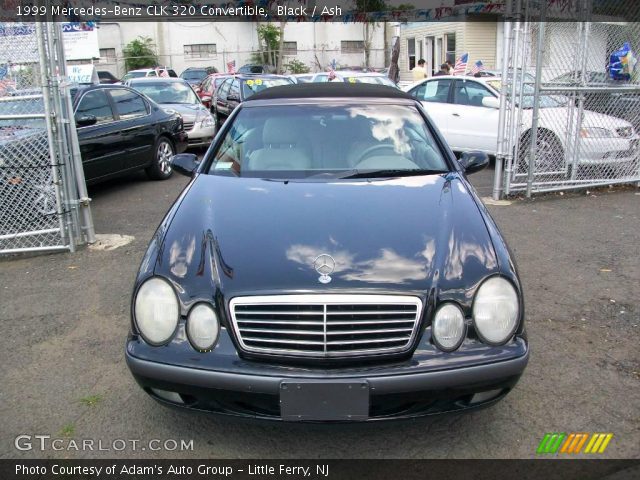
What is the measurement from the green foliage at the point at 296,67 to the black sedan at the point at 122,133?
30.5 meters

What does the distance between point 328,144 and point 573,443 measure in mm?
2293

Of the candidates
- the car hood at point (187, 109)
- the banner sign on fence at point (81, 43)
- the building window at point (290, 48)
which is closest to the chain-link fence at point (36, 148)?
the car hood at point (187, 109)

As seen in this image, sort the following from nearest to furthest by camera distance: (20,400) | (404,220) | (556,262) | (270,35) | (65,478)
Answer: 1. (65,478)
2. (404,220)
3. (20,400)
4. (556,262)
5. (270,35)

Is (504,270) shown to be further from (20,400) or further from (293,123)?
(20,400)

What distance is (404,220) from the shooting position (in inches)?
116

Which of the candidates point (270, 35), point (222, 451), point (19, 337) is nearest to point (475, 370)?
point (222, 451)

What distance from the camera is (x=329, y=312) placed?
8.12 feet

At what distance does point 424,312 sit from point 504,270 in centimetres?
49

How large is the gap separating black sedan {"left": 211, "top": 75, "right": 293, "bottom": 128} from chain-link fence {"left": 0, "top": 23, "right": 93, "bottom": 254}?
773 cm

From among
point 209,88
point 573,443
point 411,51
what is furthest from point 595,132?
point 411,51

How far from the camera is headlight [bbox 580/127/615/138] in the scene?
795 centimetres

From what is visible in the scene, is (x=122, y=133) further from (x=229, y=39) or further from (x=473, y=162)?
(x=229, y=39)

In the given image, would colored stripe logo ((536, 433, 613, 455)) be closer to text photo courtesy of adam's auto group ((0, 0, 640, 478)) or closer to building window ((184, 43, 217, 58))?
text photo courtesy of adam's auto group ((0, 0, 640, 478))

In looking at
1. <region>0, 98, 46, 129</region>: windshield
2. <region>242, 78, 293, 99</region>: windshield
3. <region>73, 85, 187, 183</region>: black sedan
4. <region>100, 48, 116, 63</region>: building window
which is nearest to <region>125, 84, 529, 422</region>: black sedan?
<region>0, 98, 46, 129</region>: windshield
